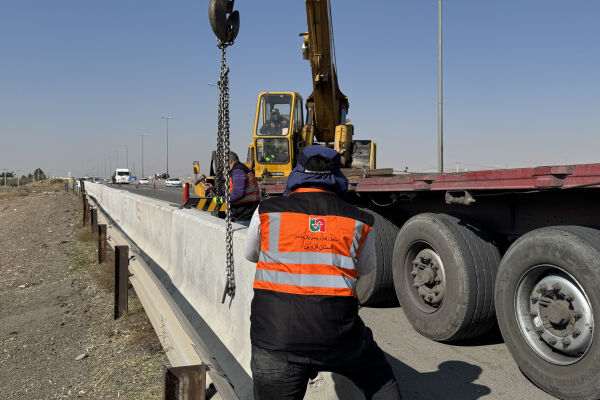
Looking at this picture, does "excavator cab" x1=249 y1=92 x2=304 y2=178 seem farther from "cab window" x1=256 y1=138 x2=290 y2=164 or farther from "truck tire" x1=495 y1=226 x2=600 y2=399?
"truck tire" x1=495 y1=226 x2=600 y2=399

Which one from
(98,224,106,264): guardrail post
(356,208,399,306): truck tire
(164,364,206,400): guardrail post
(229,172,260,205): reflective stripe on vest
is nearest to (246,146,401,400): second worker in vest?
(164,364,206,400): guardrail post

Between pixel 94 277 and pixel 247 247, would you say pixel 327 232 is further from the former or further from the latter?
pixel 94 277

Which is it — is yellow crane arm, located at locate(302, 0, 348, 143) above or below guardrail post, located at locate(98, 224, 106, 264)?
above

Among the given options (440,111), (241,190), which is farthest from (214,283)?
(440,111)

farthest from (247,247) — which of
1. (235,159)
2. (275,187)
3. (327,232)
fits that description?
(275,187)

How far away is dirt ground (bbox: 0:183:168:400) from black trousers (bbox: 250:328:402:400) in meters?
1.95

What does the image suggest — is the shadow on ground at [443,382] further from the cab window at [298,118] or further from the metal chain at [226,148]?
the cab window at [298,118]

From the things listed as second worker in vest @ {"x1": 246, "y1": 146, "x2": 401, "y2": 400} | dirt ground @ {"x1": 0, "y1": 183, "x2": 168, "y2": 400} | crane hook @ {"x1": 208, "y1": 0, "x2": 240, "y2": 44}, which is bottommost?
dirt ground @ {"x1": 0, "y1": 183, "x2": 168, "y2": 400}

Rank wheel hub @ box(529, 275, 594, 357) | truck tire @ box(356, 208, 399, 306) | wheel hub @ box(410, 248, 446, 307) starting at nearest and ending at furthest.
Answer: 1. wheel hub @ box(529, 275, 594, 357)
2. wheel hub @ box(410, 248, 446, 307)
3. truck tire @ box(356, 208, 399, 306)

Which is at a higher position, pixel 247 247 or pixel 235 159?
pixel 235 159

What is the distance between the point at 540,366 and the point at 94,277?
6894 mm

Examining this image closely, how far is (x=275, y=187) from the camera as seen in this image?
827 cm

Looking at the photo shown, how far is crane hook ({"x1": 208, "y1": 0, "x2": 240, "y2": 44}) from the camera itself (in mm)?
3251

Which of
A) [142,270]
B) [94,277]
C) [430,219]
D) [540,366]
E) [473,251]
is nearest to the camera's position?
[540,366]
